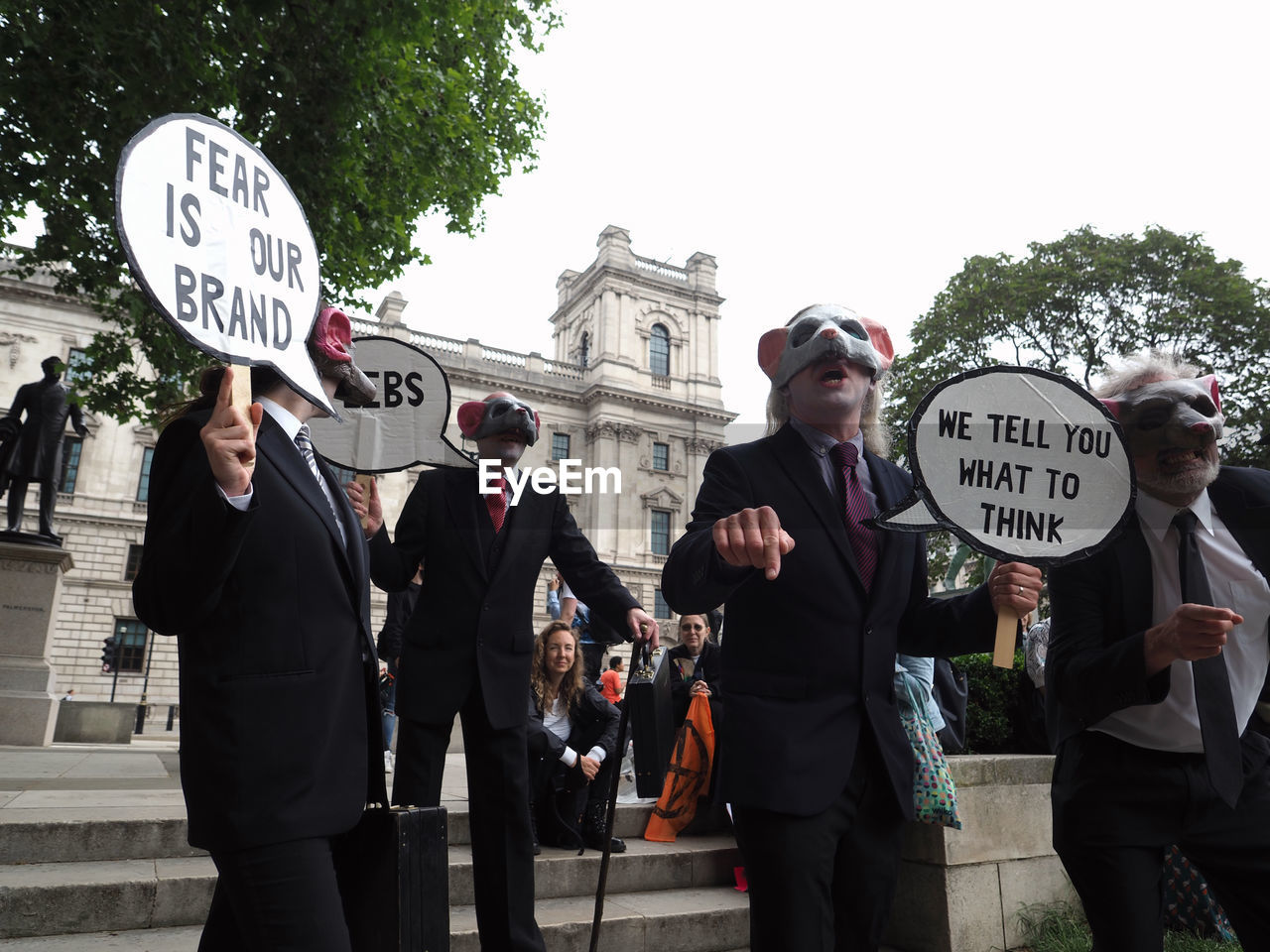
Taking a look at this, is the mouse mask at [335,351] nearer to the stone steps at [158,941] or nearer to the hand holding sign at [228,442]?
the hand holding sign at [228,442]

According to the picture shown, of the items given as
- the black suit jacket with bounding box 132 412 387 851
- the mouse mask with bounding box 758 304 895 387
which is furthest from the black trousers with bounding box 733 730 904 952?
the mouse mask with bounding box 758 304 895 387

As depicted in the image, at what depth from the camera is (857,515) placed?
2.32 m

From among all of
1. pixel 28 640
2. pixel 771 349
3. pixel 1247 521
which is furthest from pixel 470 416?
pixel 28 640

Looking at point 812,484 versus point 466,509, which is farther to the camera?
point 466,509

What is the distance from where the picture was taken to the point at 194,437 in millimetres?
1802

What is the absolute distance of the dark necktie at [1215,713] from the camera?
2.09 meters

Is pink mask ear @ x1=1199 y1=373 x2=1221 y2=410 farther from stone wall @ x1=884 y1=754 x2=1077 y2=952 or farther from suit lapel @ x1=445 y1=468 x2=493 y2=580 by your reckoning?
stone wall @ x1=884 y1=754 x2=1077 y2=952

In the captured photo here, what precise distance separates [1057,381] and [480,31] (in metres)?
12.6

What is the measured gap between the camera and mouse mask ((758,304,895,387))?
236cm

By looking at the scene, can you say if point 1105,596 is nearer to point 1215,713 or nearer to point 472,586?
point 1215,713

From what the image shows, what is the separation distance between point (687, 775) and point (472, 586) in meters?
2.55

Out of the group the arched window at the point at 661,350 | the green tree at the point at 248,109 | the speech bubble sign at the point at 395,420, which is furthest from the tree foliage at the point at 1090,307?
the arched window at the point at 661,350

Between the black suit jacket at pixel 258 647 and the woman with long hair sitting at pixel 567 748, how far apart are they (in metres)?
3.15

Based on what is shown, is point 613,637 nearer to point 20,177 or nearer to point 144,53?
point 144,53
